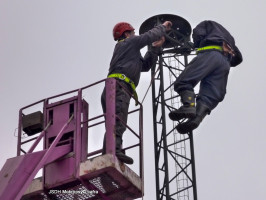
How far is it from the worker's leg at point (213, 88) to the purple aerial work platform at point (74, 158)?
69.1 inches

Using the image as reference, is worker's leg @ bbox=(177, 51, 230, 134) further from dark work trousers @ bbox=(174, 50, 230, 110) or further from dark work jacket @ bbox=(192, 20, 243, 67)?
dark work jacket @ bbox=(192, 20, 243, 67)

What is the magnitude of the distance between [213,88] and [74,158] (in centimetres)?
405

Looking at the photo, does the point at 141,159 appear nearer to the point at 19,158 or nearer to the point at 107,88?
the point at 107,88

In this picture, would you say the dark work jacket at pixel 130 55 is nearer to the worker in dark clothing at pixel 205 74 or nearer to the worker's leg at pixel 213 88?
the worker in dark clothing at pixel 205 74

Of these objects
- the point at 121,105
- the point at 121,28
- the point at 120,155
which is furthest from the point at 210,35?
the point at 120,155

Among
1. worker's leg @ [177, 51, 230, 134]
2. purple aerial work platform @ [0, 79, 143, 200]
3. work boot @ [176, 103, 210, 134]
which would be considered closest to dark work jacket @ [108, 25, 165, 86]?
purple aerial work platform @ [0, 79, 143, 200]

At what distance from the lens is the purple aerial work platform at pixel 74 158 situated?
1339 centimetres

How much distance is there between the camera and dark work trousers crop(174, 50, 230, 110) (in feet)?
52.2

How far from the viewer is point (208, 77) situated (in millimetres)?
16406

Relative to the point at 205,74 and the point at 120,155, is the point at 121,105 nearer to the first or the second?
the point at 120,155

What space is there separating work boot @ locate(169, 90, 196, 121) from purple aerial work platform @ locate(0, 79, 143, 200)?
967mm

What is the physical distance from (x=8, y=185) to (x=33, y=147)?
1616 mm

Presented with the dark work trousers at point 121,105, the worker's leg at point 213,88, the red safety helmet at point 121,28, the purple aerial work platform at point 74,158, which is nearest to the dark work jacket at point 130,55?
the red safety helmet at point 121,28

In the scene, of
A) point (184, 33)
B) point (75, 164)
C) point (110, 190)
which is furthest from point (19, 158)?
point (184, 33)
